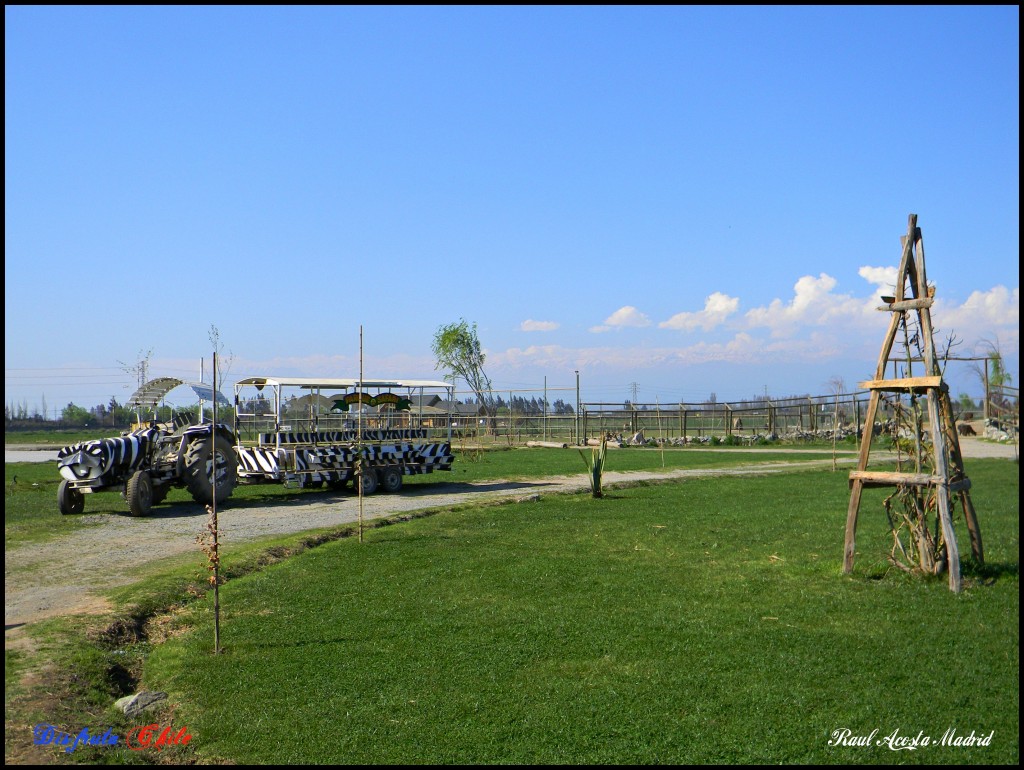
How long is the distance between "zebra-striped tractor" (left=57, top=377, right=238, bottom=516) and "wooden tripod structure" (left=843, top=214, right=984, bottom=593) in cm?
929

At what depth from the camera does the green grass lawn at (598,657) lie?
485 cm

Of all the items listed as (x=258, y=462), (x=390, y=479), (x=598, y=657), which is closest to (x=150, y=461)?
(x=258, y=462)

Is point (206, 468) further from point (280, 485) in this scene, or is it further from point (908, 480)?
point (908, 480)

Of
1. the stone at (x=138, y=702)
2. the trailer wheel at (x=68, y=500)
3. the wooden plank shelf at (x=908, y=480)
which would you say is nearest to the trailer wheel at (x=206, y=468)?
the trailer wheel at (x=68, y=500)

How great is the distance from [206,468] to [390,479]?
13.7 ft

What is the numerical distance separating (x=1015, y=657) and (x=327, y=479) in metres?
13.3

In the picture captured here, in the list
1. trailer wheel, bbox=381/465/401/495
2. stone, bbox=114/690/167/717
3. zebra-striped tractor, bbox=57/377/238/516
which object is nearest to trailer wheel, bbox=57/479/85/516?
zebra-striped tractor, bbox=57/377/238/516

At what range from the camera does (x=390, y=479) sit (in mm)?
18891

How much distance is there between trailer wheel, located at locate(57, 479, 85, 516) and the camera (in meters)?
14.4

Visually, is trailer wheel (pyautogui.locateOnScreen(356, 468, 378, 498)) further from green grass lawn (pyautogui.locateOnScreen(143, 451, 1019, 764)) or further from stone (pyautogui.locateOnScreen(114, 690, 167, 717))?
stone (pyautogui.locateOnScreen(114, 690, 167, 717))

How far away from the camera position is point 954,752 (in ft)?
15.0

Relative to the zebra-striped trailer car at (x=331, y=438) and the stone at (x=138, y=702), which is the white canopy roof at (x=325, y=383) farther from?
the stone at (x=138, y=702)

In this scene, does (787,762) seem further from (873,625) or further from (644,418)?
(644,418)

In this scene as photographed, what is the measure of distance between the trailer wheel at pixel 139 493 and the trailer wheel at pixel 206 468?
1.01m
